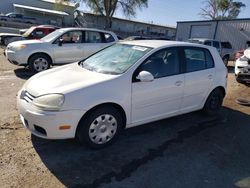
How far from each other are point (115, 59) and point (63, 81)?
1051mm

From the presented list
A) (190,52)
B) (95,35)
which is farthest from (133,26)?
(190,52)

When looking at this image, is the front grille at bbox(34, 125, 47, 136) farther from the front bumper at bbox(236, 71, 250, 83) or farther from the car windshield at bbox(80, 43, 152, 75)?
the front bumper at bbox(236, 71, 250, 83)

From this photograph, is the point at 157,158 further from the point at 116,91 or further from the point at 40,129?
the point at 40,129

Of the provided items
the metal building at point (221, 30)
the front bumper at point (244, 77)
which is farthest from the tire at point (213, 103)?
the metal building at point (221, 30)

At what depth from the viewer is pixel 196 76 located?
16.0ft

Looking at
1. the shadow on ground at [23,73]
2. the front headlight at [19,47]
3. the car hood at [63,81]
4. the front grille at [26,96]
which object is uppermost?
the car hood at [63,81]

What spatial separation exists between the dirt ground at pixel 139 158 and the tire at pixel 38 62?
4.07 meters

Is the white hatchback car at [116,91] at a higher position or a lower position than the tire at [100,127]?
higher

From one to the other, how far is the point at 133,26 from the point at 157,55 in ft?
184

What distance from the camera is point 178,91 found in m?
4.56

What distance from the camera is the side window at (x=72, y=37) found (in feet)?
30.8

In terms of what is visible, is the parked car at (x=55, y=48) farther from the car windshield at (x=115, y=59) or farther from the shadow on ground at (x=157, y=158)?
the shadow on ground at (x=157, y=158)

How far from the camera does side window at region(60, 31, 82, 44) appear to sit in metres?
9.38

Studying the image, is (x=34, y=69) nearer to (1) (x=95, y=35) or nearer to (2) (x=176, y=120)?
(1) (x=95, y=35)
